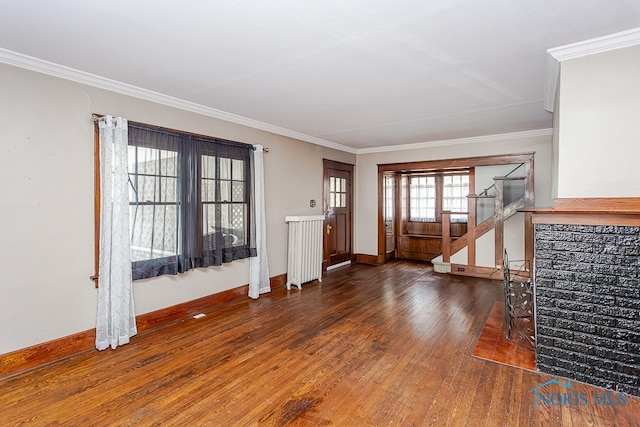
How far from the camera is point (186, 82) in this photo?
315 cm

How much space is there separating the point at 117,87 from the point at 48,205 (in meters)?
1.28

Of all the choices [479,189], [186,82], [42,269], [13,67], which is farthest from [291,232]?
[479,189]

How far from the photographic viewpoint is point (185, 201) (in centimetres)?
370

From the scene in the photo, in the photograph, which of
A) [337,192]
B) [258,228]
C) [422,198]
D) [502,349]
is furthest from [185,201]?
[422,198]

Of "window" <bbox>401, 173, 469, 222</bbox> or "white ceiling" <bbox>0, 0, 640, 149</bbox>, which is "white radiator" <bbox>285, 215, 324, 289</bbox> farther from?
"window" <bbox>401, 173, 469, 222</bbox>

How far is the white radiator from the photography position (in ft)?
16.6

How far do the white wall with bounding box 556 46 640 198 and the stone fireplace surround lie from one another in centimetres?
14

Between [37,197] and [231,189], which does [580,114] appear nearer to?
[231,189]

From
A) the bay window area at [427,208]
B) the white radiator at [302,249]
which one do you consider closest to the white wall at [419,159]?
the bay window area at [427,208]

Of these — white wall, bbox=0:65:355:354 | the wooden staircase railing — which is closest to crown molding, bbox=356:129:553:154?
the wooden staircase railing

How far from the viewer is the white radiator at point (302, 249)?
5059 millimetres

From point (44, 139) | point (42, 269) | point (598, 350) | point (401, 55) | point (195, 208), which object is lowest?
point (598, 350)

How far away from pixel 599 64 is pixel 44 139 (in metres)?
4.45

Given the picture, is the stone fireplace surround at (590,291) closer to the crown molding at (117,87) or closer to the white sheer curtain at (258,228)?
the white sheer curtain at (258,228)
